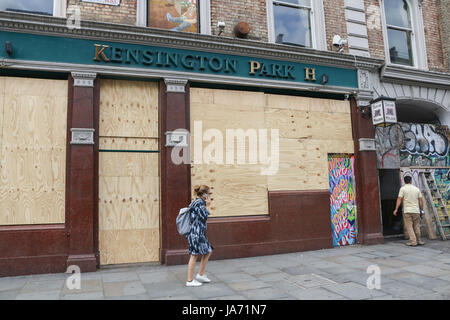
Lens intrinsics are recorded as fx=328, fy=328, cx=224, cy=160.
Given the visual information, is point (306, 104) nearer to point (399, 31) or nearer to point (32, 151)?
point (399, 31)

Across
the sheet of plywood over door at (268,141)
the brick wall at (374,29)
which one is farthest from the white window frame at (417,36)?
the sheet of plywood over door at (268,141)

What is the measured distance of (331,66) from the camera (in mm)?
9211

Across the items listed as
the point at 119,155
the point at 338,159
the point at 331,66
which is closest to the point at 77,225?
the point at 119,155

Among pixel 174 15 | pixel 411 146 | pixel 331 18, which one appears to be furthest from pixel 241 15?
pixel 411 146

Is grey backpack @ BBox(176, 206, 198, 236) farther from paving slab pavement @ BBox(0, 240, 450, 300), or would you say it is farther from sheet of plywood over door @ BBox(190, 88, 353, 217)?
sheet of plywood over door @ BBox(190, 88, 353, 217)

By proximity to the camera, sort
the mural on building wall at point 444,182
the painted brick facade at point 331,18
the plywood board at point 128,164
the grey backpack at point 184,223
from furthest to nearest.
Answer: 1. the mural on building wall at point 444,182
2. the painted brick facade at point 331,18
3. the plywood board at point 128,164
4. the grey backpack at point 184,223

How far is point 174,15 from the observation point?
8.17 meters

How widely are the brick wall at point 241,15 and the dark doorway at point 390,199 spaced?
5.34 m

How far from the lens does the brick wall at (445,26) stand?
35.9 ft

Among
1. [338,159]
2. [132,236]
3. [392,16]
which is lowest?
[132,236]

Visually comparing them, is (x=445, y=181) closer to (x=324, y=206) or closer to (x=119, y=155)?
(x=324, y=206)

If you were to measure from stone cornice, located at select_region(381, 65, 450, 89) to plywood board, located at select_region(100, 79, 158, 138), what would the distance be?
682cm

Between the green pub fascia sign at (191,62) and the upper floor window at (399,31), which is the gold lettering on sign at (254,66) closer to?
the green pub fascia sign at (191,62)

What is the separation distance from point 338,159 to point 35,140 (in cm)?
750
